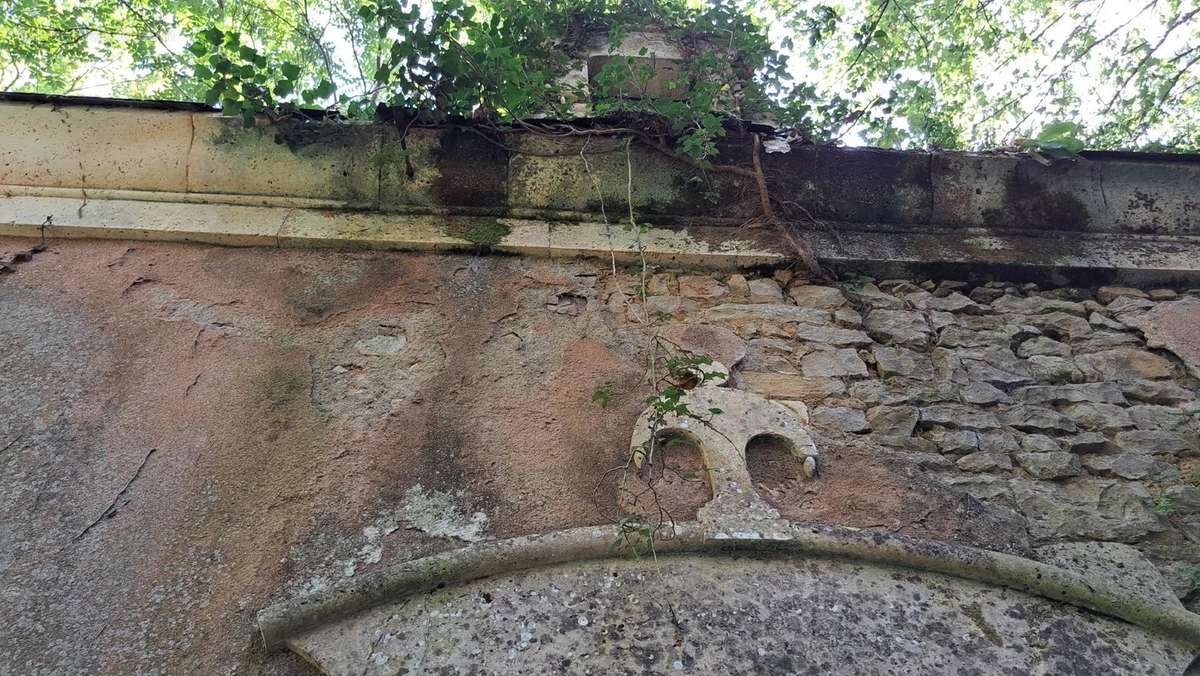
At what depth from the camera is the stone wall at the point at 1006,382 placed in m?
2.09

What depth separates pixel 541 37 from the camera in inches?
142

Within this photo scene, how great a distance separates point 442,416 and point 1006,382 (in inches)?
71.8

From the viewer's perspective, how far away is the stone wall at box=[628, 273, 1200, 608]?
2.09 meters

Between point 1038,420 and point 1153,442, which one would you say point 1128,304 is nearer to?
point 1153,442

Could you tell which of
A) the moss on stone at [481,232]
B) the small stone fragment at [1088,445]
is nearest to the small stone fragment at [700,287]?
the moss on stone at [481,232]

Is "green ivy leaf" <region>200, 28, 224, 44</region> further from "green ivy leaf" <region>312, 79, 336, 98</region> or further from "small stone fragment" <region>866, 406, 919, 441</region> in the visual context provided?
"small stone fragment" <region>866, 406, 919, 441</region>

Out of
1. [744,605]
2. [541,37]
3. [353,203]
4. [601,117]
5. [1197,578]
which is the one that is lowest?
[744,605]

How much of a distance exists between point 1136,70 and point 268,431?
3.91 m

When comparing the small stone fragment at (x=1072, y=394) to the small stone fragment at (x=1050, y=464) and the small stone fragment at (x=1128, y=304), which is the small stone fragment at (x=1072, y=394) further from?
the small stone fragment at (x=1128, y=304)

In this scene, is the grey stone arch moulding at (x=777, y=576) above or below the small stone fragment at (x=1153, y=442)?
below

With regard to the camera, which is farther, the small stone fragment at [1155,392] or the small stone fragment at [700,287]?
the small stone fragment at [700,287]

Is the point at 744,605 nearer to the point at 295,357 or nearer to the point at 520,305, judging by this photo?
the point at 520,305

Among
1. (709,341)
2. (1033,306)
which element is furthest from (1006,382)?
(709,341)

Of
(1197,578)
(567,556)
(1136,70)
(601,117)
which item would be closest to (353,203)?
(601,117)
